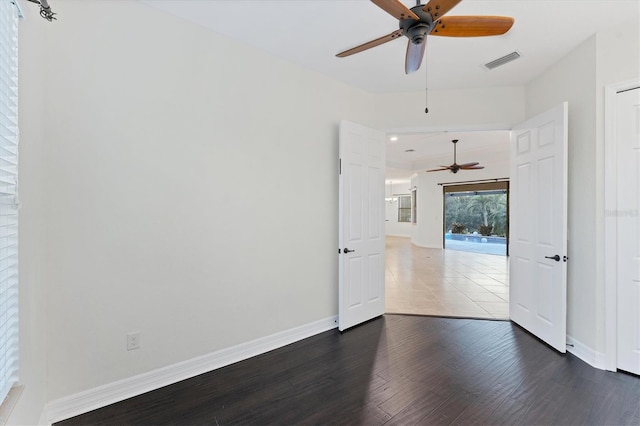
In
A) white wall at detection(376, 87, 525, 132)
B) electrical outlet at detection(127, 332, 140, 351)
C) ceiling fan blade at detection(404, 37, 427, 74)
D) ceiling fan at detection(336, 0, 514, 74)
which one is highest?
white wall at detection(376, 87, 525, 132)

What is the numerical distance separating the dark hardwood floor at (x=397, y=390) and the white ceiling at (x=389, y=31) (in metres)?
2.86

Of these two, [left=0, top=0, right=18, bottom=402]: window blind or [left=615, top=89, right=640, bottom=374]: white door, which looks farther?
[left=615, top=89, right=640, bottom=374]: white door

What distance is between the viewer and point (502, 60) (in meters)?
2.88

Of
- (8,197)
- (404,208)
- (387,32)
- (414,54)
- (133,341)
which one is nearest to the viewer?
(8,197)

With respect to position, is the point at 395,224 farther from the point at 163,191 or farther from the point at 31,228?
the point at 31,228

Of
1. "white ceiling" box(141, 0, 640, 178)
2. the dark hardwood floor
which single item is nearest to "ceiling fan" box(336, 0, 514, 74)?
"white ceiling" box(141, 0, 640, 178)

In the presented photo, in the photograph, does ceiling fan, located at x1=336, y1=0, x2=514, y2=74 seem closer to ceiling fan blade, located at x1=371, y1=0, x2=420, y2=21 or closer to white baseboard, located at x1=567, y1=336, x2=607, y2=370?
ceiling fan blade, located at x1=371, y1=0, x2=420, y2=21

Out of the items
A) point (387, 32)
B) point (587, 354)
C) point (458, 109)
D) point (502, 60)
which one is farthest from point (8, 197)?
point (587, 354)

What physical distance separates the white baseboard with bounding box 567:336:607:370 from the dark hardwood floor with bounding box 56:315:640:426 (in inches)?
2.6

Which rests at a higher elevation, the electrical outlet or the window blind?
the window blind

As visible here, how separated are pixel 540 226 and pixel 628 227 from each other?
69 centimetres

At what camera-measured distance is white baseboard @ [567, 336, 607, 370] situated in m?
2.42

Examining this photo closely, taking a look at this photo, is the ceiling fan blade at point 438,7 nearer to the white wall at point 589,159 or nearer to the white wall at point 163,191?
the white wall at point 163,191

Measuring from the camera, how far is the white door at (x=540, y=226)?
2715mm
